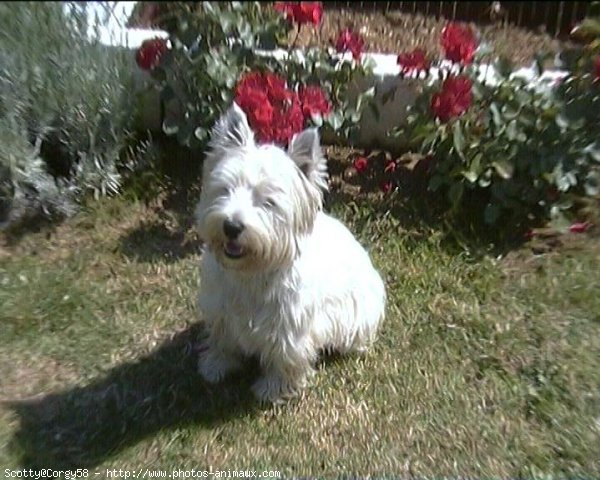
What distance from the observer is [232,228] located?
284 cm

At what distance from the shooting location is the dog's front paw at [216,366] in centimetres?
359

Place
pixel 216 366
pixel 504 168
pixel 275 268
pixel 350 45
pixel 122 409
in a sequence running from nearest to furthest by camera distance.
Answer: pixel 275 268
pixel 122 409
pixel 216 366
pixel 504 168
pixel 350 45

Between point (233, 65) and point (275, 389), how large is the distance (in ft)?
5.59

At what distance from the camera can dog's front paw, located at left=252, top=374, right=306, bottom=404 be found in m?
3.51

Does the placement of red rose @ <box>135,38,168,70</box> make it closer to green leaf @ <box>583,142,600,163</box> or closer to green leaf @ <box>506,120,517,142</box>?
green leaf @ <box>506,120,517,142</box>

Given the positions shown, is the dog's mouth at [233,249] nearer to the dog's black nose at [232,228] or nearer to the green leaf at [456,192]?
the dog's black nose at [232,228]

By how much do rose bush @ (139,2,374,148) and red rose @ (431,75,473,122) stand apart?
0.44 metres

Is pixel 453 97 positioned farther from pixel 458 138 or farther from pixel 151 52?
pixel 151 52

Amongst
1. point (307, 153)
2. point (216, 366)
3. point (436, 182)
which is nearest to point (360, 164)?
point (436, 182)

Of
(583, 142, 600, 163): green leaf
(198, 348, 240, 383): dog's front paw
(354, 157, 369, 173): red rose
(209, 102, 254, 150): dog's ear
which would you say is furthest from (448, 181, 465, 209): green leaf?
(209, 102, 254, 150): dog's ear

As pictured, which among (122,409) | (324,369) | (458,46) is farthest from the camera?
(458,46)

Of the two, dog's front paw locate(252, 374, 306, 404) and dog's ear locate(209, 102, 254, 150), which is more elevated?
dog's ear locate(209, 102, 254, 150)

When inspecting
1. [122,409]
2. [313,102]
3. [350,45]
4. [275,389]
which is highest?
[350,45]

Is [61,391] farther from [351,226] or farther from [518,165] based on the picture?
[518,165]
